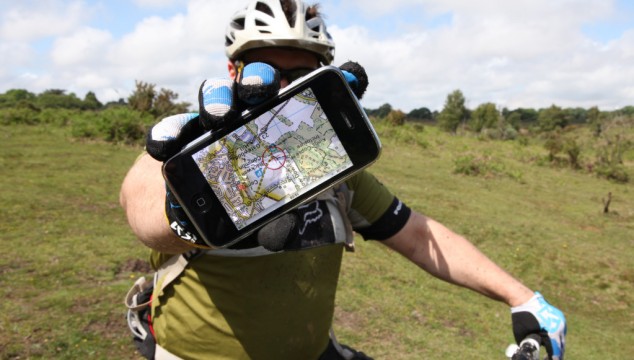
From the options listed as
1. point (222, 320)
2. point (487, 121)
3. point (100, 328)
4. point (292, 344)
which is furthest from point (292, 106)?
point (487, 121)

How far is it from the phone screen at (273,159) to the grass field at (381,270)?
341 centimetres

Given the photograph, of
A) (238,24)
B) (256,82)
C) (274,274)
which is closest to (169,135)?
(256,82)

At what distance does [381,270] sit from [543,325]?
5.78m

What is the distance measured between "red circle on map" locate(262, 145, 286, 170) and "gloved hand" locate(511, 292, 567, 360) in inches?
50.0

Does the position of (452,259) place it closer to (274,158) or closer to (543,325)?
(543,325)

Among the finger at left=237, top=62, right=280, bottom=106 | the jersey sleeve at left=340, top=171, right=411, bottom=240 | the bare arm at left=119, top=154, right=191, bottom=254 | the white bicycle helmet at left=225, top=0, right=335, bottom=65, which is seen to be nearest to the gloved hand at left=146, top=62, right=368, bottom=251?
the finger at left=237, top=62, right=280, bottom=106

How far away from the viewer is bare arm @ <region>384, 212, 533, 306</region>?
2227mm

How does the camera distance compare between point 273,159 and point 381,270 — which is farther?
point 381,270

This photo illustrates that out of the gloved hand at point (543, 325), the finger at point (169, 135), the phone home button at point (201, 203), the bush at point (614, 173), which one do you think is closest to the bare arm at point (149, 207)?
the phone home button at point (201, 203)

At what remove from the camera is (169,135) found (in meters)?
1.34

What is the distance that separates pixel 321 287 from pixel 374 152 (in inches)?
31.7

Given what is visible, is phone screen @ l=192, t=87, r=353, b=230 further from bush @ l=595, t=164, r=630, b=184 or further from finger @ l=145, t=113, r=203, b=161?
bush @ l=595, t=164, r=630, b=184

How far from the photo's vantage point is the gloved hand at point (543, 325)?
198cm

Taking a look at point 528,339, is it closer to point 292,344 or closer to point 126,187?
point 292,344
